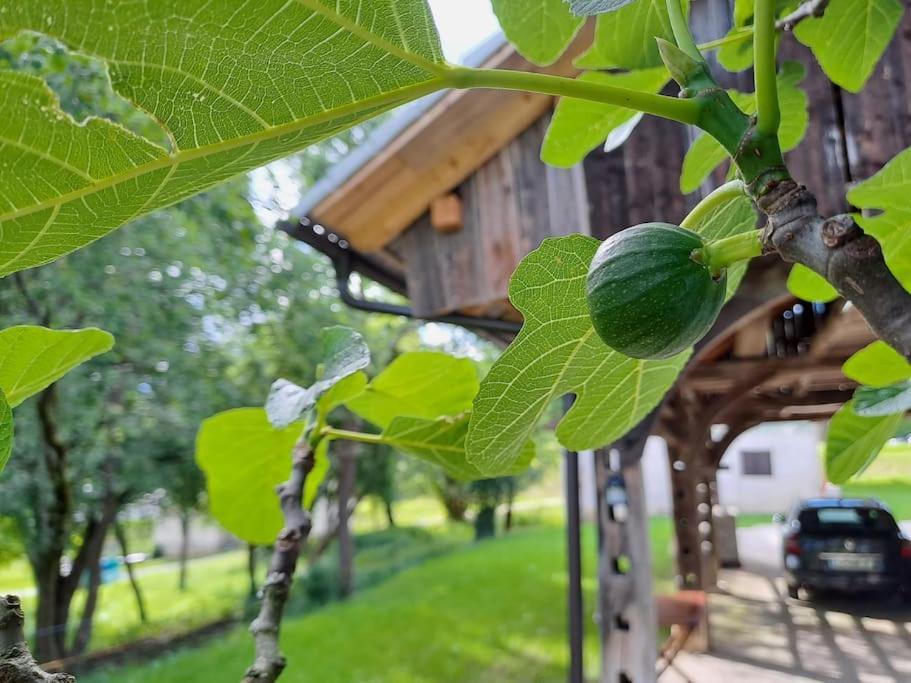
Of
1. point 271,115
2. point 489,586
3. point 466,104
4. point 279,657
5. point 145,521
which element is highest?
point 466,104

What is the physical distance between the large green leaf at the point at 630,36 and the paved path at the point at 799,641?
16.3ft

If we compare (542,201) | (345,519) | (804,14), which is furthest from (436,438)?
(345,519)

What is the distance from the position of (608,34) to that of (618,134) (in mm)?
93

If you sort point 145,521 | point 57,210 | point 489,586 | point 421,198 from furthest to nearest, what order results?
point 489,586 → point 145,521 → point 421,198 → point 57,210

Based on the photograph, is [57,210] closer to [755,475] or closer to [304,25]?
[304,25]

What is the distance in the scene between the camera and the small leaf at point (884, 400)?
0.39 meters

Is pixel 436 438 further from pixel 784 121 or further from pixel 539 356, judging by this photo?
pixel 784 121

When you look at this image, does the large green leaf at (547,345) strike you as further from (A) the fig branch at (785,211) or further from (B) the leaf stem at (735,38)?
(B) the leaf stem at (735,38)

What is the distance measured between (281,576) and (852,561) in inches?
295

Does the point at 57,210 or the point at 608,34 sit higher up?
the point at 608,34

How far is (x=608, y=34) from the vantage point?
487 millimetres

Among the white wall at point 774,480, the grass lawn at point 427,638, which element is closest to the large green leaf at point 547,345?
the grass lawn at point 427,638

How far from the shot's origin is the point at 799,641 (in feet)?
18.2

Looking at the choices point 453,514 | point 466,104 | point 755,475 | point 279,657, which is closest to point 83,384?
point 466,104
